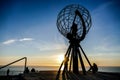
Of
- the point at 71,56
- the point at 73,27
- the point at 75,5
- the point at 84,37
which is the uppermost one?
the point at 75,5

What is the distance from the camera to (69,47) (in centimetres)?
2164

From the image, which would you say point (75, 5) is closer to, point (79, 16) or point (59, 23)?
point (79, 16)

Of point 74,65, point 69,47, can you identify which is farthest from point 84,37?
point 74,65

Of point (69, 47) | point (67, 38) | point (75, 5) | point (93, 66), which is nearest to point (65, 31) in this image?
point (67, 38)

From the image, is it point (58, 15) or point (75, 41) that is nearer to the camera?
point (75, 41)

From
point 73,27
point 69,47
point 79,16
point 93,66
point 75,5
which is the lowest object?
point 93,66

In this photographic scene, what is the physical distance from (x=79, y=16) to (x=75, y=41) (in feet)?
14.2

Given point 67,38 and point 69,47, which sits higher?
point 67,38

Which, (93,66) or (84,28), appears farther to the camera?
(93,66)

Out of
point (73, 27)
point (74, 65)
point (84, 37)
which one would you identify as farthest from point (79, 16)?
point (74, 65)

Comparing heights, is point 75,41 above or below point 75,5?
below

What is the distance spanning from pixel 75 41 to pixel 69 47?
133cm

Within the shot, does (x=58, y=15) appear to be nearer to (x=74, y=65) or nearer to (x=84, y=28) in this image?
(x=84, y=28)

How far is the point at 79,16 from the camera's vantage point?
75.1ft
